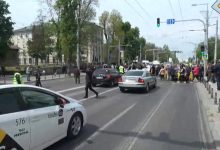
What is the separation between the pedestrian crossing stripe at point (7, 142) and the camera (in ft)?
18.6

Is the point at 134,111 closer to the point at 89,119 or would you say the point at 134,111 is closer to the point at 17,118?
the point at 89,119

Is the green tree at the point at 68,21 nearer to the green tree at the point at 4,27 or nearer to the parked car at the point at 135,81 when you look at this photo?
the green tree at the point at 4,27

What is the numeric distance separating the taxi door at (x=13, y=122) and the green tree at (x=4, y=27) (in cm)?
4845

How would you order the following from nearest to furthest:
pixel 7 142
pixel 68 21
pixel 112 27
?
pixel 7 142, pixel 68 21, pixel 112 27

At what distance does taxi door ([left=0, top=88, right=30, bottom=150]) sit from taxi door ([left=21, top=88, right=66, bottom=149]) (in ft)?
0.57

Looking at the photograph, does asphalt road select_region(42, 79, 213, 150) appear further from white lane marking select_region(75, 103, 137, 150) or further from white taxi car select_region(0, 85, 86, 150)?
white taxi car select_region(0, 85, 86, 150)

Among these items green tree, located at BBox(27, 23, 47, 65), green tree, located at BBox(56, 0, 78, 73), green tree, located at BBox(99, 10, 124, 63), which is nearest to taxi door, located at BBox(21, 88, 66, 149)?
green tree, located at BBox(56, 0, 78, 73)

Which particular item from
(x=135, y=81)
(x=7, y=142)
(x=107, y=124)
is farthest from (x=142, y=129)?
(x=135, y=81)

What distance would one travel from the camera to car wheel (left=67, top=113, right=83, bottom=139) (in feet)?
26.5

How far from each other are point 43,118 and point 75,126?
5.86 feet

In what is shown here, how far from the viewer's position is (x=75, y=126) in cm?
844

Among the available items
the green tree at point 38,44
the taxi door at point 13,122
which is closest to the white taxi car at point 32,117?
the taxi door at point 13,122

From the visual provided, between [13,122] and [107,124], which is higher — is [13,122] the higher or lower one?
the higher one

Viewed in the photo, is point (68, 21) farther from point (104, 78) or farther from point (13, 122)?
point (13, 122)
